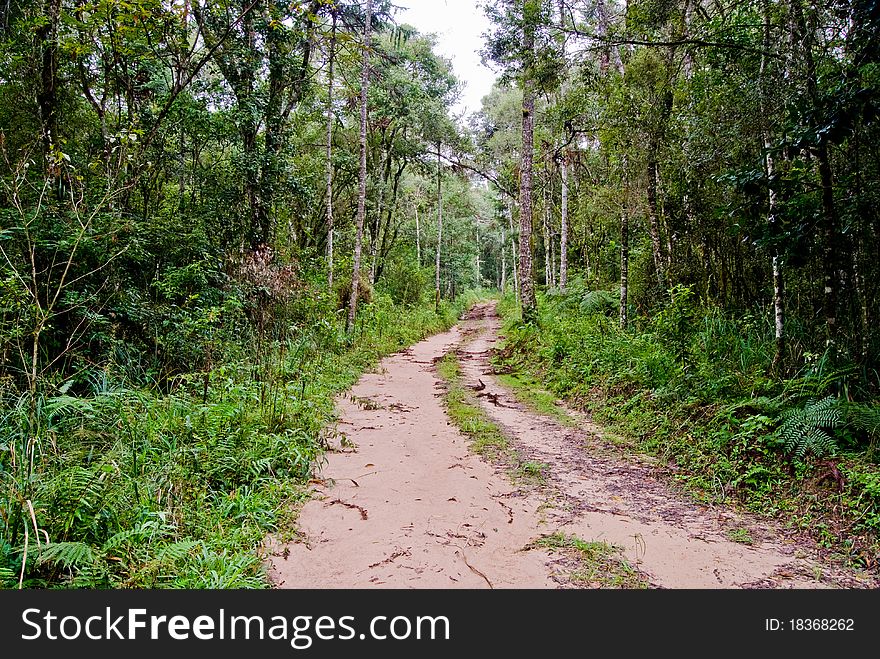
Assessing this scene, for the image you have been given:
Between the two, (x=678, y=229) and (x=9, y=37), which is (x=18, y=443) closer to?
(x=9, y=37)

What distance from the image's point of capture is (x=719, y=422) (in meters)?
5.53

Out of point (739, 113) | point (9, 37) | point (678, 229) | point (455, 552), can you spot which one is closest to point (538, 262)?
point (678, 229)

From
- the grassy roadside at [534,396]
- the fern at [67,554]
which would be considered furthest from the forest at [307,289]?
the grassy roadside at [534,396]

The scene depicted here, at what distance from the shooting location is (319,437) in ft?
19.3

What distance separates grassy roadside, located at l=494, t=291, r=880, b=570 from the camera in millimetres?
4012

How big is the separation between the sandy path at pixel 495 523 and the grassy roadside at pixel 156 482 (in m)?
0.40

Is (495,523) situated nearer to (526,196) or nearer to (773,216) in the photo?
(773,216)

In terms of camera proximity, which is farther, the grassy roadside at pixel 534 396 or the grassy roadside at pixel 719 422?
the grassy roadside at pixel 534 396

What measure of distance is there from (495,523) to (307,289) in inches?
347

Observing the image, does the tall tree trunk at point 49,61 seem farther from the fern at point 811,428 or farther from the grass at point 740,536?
the fern at point 811,428

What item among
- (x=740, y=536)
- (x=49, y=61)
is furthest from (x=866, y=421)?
(x=49, y=61)

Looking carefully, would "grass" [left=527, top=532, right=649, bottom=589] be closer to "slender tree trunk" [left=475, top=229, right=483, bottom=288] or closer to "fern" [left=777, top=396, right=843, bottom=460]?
"fern" [left=777, top=396, right=843, bottom=460]

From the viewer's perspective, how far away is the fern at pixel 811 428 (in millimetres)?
4441

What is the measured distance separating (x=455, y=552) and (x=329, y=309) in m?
10.0
